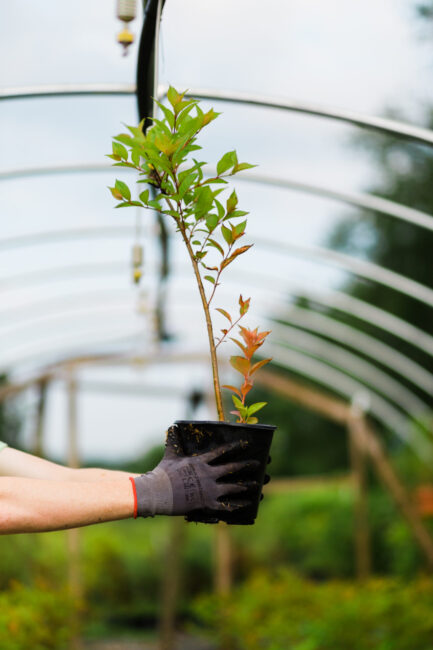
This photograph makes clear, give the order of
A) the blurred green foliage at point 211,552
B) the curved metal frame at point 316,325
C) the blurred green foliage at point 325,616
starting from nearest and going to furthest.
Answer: the blurred green foliage at point 325,616
the curved metal frame at point 316,325
the blurred green foliage at point 211,552

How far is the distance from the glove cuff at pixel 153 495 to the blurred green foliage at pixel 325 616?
464 cm

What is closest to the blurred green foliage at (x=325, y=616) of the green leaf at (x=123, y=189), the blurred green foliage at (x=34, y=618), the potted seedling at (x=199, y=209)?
the blurred green foliage at (x=34, y=618)

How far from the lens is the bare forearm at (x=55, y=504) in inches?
59.9

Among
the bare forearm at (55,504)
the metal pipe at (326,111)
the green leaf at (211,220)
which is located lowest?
the bare forearm at (55,504)

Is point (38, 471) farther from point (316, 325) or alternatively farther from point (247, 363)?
point (316, 325)

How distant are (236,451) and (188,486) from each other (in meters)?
0.12

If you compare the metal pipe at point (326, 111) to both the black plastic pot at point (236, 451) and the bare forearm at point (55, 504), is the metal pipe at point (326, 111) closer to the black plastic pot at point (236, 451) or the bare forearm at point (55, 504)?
the black plastic pot at point (236, 451)

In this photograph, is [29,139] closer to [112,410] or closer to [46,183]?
[46,183]

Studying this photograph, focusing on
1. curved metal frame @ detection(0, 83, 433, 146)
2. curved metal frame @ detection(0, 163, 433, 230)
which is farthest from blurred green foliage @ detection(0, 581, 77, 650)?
curved metal frame @ detection(0, 83, 433, 146)

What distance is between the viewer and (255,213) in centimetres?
697

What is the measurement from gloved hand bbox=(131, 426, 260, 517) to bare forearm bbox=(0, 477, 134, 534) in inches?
1.3

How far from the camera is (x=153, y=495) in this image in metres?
1.58

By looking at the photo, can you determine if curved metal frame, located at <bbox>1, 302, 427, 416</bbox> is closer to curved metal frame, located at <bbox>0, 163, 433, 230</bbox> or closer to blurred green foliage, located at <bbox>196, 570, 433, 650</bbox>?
blurred green foliage, located at <bbox>196, 570, 433, 650</bbox>

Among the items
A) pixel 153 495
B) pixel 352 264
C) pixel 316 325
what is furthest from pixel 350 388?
pixel 153 495
